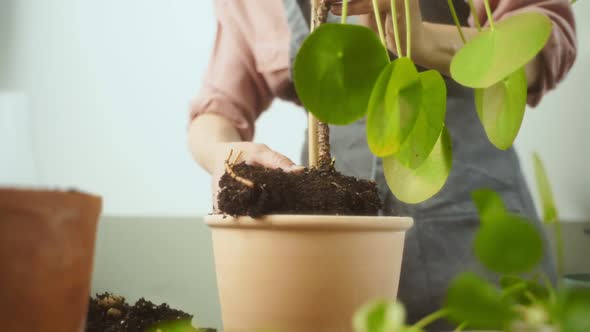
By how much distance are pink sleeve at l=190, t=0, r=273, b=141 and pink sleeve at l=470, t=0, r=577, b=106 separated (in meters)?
0.46

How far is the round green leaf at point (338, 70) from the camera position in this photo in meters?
0.28

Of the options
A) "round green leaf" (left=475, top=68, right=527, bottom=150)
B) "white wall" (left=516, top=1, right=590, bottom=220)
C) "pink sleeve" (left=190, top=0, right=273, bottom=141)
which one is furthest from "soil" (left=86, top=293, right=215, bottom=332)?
"white wall" (left=516, top=1, right=590, bottom=220)

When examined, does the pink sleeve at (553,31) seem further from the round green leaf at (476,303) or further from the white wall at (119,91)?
the round green leaf at (476,303)

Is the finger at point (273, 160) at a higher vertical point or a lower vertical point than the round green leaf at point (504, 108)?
lower

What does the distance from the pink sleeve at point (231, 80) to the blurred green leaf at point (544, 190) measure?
78 centimetres

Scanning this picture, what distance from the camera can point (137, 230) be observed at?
1237 mm

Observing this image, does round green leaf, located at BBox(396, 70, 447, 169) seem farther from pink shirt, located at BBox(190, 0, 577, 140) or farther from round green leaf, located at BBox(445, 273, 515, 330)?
pink shirt, located at BBox(190, 0, 577, 140)

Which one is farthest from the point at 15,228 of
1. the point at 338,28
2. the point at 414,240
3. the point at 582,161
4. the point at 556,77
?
the point at 582,161

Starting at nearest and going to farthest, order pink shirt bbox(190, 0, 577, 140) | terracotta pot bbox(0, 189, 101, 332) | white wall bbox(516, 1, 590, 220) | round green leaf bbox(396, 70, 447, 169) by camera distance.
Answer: terracotta pot bbox(0, 189, 101, 332), round green leaf bbox(396, 70, 447, 169), pink shirt bbox(190, 0, 577, 140), white wall bbox(516, 1, 590, 220)

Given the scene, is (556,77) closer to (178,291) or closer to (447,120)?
(447,120)

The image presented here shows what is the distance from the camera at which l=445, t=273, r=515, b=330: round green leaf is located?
13 cm

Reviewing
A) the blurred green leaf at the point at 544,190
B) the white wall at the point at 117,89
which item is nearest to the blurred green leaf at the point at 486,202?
the blurred green leaf at the point at 544,190

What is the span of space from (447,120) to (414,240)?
9.4 inches

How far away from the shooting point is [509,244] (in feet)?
0.46
